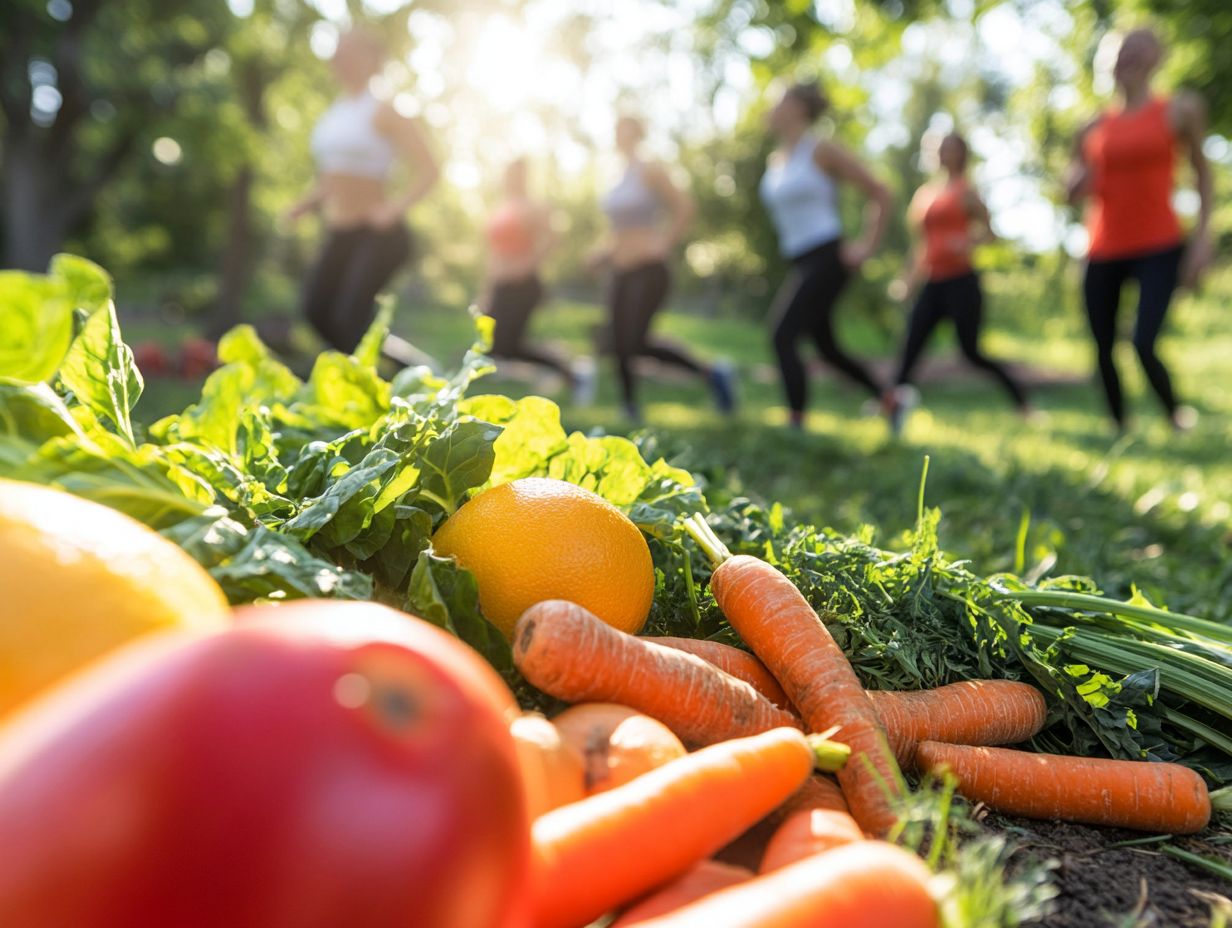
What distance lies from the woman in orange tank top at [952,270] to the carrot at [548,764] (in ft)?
21.0

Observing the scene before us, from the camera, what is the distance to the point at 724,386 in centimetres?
798

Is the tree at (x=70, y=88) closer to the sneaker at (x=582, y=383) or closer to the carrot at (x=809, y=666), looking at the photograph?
the sneaker at (x=582, y=383)

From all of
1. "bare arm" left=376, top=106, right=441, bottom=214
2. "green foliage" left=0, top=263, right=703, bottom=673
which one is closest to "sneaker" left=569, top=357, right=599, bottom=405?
"bare arm" left=376, top=106, right=441, bottom=214

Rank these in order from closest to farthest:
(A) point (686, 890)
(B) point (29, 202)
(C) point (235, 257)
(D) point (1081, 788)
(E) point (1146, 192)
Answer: (A) point (686, 890)
(D) point (1081, 788)
(E) point (1146, 192)
(B) point (29, 202)
(C) point (235, 257)

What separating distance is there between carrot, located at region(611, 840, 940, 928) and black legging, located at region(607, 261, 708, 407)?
6214 mm

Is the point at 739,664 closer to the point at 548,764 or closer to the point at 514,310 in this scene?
the point at 548,764

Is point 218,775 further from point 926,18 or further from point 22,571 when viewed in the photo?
point 926,18

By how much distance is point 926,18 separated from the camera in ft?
27.0

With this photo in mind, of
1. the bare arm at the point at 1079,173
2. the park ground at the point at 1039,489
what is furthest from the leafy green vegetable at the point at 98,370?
the bare arm at the point at 1079,173

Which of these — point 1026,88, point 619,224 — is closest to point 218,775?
point 619,224

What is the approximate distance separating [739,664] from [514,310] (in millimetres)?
6698

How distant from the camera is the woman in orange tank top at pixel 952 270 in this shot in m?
7.34

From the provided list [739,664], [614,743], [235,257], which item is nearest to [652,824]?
[614,743]

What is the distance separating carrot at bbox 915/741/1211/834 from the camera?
163 centimetres
